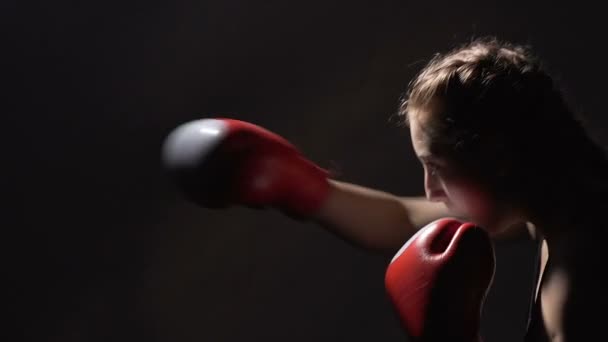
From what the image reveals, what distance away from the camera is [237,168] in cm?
100

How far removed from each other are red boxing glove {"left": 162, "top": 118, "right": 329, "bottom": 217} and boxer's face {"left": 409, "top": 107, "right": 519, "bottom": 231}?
8.9 inches

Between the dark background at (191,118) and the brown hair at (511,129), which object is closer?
the brown hair at (511,129)

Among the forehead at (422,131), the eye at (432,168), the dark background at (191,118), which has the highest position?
the forehead at (422,131)

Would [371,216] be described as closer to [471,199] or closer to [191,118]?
[471,199]

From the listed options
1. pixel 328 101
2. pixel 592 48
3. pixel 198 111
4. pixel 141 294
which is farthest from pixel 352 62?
pixel 141 294

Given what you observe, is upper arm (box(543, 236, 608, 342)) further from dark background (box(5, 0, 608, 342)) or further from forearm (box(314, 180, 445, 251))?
dark background (box(5, 0, 608, 342))

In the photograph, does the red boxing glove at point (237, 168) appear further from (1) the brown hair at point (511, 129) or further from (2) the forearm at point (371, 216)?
(1) the brown hair at point (511, 129)

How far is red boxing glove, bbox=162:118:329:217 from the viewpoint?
99 cm

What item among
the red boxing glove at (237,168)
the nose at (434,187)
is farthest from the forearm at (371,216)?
the nose at (434,187)

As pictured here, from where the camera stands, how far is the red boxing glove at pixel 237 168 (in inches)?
38.8

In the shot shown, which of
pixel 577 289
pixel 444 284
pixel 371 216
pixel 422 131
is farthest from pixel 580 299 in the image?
pixel 371 216

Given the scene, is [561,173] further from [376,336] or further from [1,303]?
[1,303]

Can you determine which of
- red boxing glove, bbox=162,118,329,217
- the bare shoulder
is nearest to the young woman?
the bare shoulder

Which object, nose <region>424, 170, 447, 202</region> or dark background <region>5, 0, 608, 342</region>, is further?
dark background <region>5, 0, 608, 342</region>
